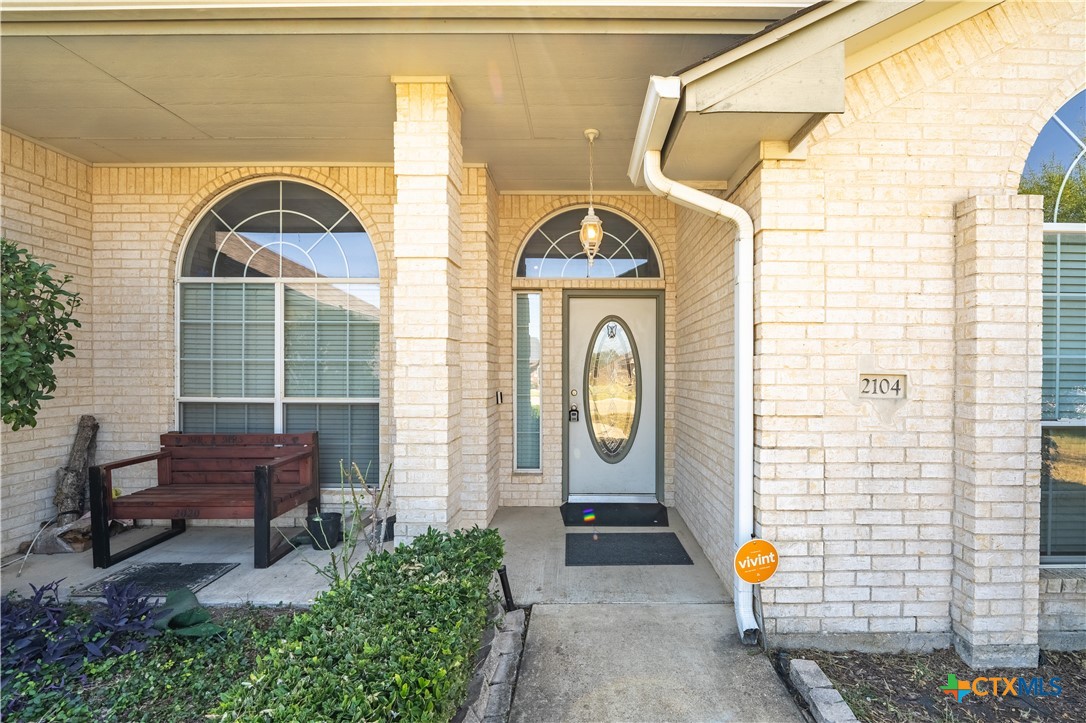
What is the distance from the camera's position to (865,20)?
240 centimetres

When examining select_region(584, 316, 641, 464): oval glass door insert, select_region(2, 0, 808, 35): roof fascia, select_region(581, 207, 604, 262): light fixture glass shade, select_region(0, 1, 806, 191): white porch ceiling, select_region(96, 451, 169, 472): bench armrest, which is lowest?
select_region(96, 451, 169, 472): bench armrest

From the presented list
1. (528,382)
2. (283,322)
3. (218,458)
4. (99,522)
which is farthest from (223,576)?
(528,382)

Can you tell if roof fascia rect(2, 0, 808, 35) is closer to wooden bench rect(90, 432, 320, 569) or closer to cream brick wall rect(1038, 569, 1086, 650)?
wooden bench rect(90, 432, 320, 569)

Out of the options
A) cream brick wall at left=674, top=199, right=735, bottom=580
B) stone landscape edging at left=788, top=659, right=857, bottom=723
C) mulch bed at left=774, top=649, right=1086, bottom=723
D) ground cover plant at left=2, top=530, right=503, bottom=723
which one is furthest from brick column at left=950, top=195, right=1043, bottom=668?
ground cover plant at left=2, top=530, right=503, bottom=723

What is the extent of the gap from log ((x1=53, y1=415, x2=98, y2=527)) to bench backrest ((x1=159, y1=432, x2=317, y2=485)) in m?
0.64

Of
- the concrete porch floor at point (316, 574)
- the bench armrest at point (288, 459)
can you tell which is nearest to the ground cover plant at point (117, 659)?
the concrete porch floor at point (316, 574)

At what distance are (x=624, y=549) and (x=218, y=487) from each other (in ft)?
11.2

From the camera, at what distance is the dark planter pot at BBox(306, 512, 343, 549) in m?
4.24

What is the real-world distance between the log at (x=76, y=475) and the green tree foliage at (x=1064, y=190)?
705cm

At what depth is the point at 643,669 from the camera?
8.55ft

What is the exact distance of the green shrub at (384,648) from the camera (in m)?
1.55

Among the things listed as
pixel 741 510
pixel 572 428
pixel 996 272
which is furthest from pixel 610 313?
pixel 996 272

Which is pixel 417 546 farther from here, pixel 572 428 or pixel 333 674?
pixel 572 428

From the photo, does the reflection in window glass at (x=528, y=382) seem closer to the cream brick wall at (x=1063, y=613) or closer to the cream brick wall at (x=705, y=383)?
the cream brick wall at (x=705, y=383)
